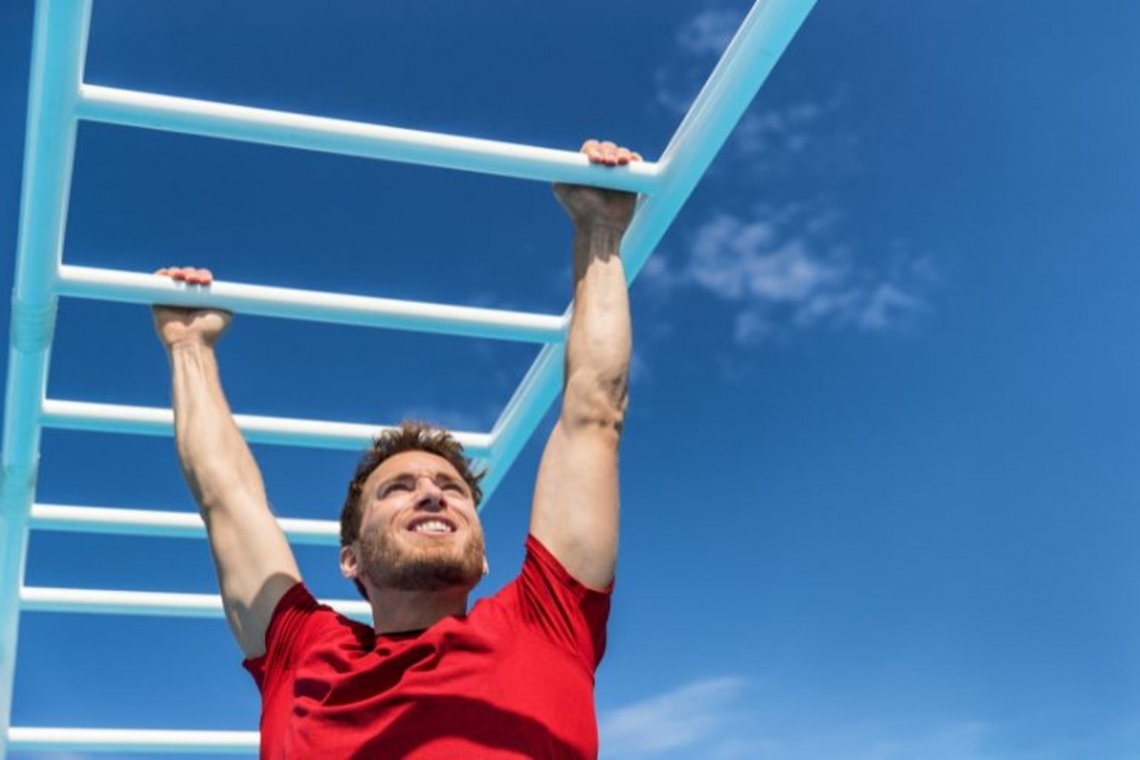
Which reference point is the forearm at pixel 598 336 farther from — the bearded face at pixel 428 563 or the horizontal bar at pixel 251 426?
the horizontal bar at pixel 251 426

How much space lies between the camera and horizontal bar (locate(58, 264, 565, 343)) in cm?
315

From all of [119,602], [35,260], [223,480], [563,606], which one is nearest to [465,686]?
[563,606]

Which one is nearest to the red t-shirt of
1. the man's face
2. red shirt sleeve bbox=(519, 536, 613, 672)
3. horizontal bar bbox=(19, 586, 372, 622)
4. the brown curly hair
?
red shirt sleeve bbox=(519, 536, 613, 672)

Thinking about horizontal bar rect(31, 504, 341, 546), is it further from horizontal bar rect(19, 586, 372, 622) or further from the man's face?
the man's face

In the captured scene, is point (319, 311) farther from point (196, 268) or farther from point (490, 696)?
point (490, 696)

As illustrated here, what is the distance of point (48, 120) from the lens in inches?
105

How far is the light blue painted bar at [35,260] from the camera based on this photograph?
2.54 metres

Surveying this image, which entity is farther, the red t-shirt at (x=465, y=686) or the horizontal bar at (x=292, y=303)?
the horizontal bar at (x=292, y=303)

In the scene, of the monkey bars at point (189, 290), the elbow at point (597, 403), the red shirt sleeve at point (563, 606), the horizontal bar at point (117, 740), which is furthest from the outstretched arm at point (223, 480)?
the horizontal bar at point (117, 740)

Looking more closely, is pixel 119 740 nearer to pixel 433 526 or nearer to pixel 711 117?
pixel 433 526

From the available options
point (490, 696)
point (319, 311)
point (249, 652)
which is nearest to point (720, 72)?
point (319, 311)

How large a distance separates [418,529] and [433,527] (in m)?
0.04

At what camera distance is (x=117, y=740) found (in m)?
4.25

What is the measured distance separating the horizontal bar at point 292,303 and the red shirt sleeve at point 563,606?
75 cm
